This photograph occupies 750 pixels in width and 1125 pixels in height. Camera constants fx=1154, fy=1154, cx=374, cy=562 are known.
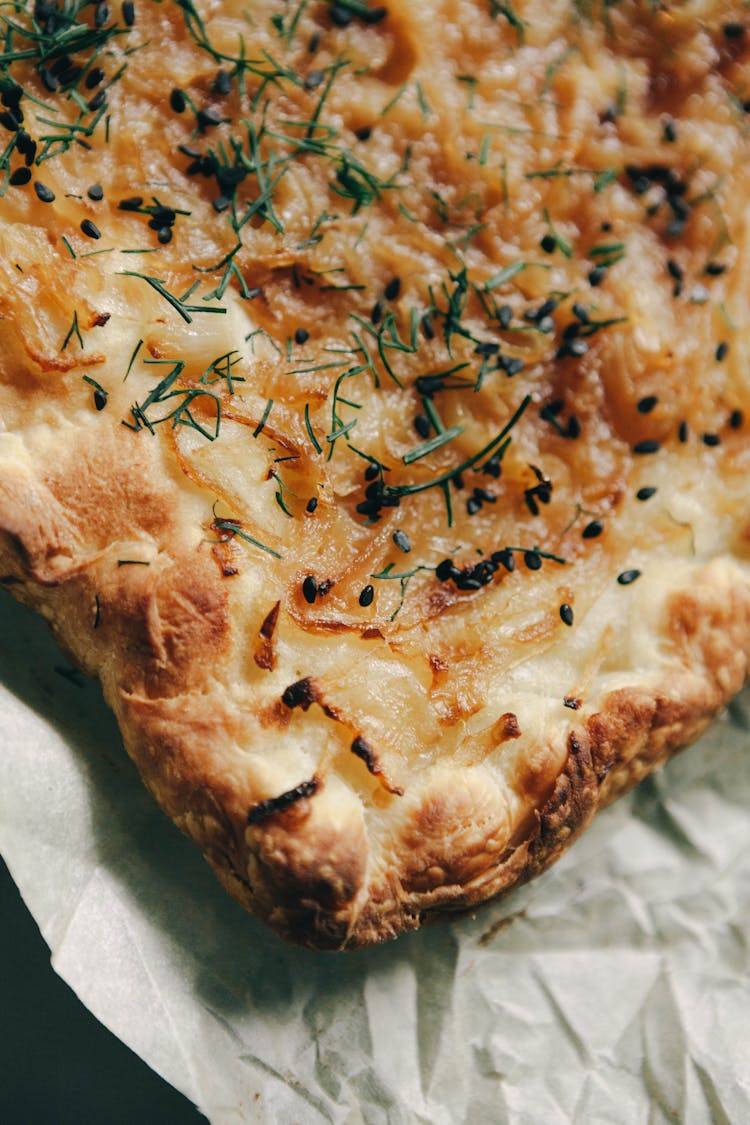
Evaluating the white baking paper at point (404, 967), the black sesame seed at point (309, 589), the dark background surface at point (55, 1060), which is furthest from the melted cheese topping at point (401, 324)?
the dark background surface at point (55, 1060)

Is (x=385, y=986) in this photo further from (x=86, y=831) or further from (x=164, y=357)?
(x=164, y=357)

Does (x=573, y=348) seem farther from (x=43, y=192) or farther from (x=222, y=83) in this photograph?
(x=43, y=192)

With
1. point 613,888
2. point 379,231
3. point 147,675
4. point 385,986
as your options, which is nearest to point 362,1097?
point 385,986

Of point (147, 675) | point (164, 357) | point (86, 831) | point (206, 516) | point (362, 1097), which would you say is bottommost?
point (362, 1097)

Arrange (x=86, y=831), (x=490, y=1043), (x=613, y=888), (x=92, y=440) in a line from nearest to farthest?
(x=92, y=440)
(x=86, y=831)
(x=490, y=1043)
(x=613, y=888)

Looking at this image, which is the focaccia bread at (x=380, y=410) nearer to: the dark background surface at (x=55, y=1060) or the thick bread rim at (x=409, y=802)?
the thick bread rim at (x=409, y=802)

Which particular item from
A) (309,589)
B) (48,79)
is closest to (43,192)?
(48,79)
